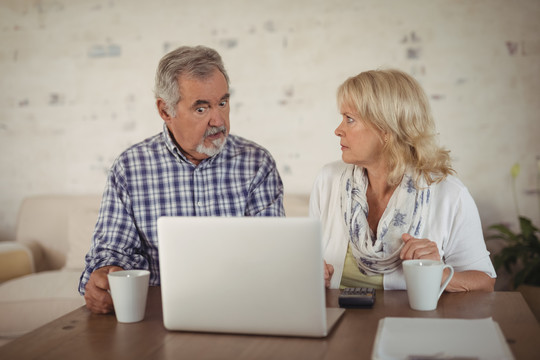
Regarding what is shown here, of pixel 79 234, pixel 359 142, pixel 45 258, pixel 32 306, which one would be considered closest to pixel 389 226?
pixel 359 142

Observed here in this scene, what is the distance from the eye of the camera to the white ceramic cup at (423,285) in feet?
3.98

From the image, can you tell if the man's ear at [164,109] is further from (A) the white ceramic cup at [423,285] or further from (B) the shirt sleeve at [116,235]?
(A) the white ceramic cup at [423,285]

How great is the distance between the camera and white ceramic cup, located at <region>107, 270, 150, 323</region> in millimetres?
1211

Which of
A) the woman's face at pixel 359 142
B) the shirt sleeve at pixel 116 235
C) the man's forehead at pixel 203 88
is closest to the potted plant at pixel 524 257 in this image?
the woman's face at pixel 359 142

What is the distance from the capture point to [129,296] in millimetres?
1216

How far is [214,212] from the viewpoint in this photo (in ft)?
6.27

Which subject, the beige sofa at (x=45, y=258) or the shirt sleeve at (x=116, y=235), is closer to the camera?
the shirt sleeve at (x=116, y=235)

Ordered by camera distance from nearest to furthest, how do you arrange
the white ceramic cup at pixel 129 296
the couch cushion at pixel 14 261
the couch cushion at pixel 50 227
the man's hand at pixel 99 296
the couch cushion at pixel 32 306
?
the white ceramic cup at pixel 129 296 → the man's hand at pixel 99 296 → the couch cushion at pixel 32 306 → the couch cushion at pixel 14 261 → the couch cushion at pixel 50 227

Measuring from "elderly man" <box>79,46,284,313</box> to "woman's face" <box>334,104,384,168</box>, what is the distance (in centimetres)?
28

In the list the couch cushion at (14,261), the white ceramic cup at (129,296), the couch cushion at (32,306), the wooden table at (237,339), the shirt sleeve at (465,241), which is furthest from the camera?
the couch cushion at (14,261)

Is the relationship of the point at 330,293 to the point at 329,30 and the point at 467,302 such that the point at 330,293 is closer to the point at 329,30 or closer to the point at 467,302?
the point at 467,302

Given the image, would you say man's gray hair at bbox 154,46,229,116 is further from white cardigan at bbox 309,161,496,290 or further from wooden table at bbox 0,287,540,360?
wooden table at bbox 0,287,540,360

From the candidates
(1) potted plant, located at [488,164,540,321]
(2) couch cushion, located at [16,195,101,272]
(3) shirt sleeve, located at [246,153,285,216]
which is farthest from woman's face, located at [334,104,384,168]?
(2) couch cushion, located at [16,195,101,272]

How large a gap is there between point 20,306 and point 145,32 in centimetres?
158
